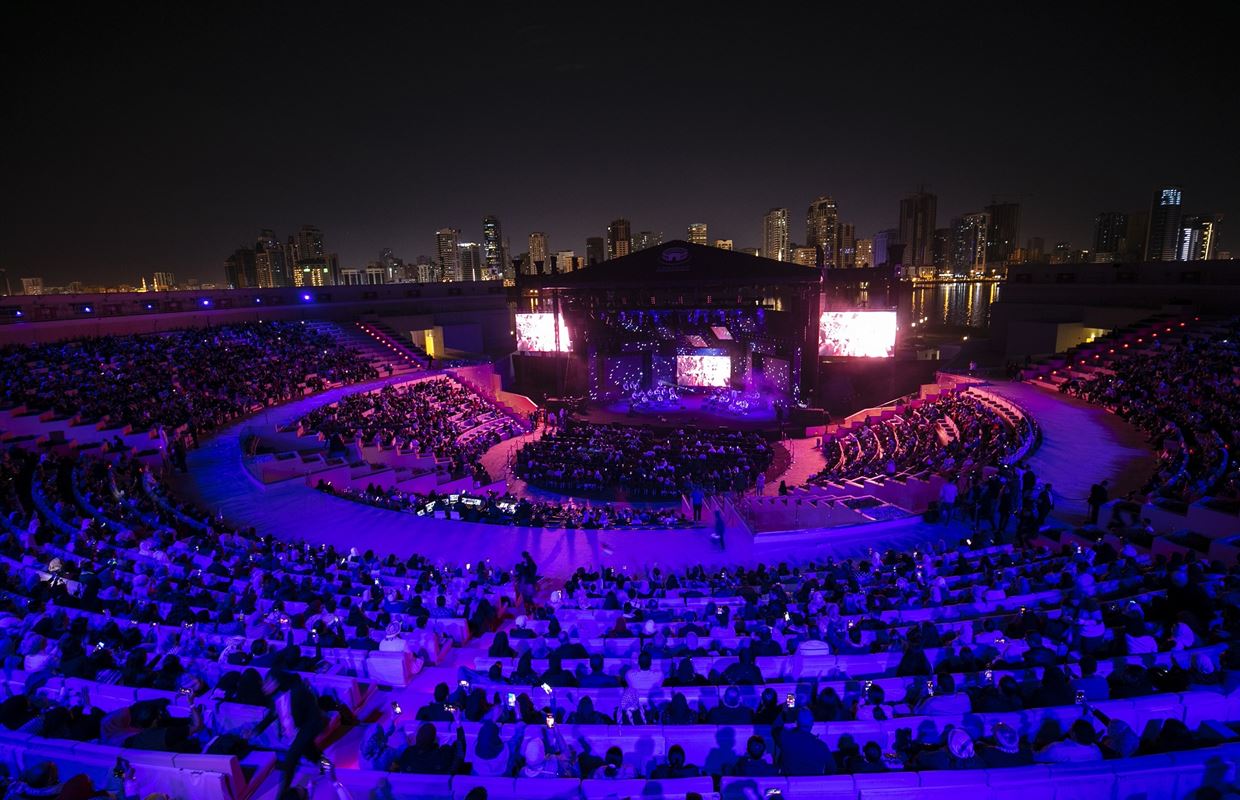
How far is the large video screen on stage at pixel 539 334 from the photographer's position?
1409 inches

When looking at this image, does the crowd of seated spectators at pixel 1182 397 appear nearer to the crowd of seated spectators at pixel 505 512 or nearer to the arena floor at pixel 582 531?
the arena floor at pixel 582 531

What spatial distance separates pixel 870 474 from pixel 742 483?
4.20 metres

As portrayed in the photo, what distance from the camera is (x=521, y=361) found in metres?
38.0

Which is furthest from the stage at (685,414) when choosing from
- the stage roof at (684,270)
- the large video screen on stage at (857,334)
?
the stage roof at (684,270)

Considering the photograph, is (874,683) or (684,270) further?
(684,270)

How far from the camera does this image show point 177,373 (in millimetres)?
26391

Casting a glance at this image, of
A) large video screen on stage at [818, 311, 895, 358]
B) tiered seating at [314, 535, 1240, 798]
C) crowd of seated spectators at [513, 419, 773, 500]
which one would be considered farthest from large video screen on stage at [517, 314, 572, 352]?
tiered seating at [314, 535, 1240, 798]

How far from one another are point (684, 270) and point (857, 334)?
9643mm

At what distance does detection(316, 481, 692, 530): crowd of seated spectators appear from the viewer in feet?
47.8

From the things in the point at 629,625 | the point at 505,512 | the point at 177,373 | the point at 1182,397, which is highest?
the point at 177,373

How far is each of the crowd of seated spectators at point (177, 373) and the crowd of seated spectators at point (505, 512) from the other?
9.53 m

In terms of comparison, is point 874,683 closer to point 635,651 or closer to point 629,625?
point 635,651

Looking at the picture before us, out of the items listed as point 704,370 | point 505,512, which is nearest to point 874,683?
point 505,512

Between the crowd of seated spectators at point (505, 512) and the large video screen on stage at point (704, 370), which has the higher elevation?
the large video screen on stage at point (704, 370)
